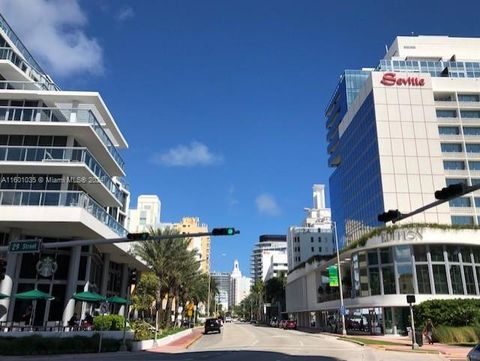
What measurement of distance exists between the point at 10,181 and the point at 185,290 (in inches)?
1534

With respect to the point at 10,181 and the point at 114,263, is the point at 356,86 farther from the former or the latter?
the point at 10,181

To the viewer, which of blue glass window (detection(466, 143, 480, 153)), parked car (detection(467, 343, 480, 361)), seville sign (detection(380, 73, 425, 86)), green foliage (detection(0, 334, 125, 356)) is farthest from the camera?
blue glass window (detection(466, 143, 480, 153))

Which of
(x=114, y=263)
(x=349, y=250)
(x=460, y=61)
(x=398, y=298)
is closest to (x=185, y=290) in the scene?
(x=114, y=263)

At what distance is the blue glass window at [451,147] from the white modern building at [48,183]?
57.7 meters

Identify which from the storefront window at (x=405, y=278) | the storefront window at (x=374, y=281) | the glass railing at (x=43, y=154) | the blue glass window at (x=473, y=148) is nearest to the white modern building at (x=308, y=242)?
the blue glass window at (x=473, y=148)

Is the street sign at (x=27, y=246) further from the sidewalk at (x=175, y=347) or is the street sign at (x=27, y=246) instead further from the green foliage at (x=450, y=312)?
the green foliage at (x=450, y=312)

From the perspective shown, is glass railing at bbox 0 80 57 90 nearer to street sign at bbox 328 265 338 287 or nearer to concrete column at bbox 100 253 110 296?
concrete column at bbox 100 253 110 296

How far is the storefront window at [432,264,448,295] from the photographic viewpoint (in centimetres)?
4588

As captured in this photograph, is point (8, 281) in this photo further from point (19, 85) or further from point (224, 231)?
point (224, 231)

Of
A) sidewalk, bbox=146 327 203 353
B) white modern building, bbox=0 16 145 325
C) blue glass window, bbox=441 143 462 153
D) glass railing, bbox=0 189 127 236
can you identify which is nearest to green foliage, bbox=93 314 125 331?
sidewalk, bbox=146 327 203 353

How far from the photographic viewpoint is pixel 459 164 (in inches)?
3108

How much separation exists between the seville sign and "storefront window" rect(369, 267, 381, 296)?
121 ft

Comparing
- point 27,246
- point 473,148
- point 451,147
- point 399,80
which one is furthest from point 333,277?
point 27,246

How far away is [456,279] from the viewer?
152ft
